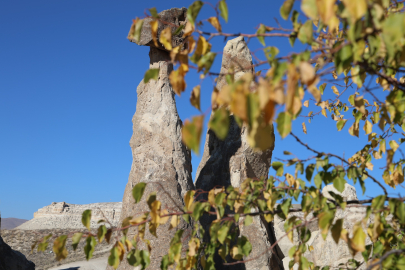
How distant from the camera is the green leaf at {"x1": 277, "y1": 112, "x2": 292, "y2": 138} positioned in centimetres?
107

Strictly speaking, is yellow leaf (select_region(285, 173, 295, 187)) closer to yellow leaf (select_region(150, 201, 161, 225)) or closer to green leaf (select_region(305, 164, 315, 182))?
green leaf (select_region(305, 164, 315, 182))

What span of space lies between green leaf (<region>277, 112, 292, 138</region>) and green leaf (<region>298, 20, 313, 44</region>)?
0.38 m

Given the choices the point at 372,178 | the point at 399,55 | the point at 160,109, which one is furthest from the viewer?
the point at 160,109

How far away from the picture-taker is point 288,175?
2059mm

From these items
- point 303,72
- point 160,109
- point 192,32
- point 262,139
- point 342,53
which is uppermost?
point 160,109

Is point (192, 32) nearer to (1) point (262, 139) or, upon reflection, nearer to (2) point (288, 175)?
(1) point (262, 139)

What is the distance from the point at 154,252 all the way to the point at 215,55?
3.48 meters

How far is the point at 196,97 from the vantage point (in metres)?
1.31

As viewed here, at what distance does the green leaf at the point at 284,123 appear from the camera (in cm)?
107

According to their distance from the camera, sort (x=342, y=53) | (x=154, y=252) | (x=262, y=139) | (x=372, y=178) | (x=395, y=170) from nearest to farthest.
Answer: (x=262, y=139)
(x=342, y=53)
(x=372, y=178)
(x=395, y=170)
(x=154, y=252)

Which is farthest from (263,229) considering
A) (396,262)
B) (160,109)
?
(396,262)

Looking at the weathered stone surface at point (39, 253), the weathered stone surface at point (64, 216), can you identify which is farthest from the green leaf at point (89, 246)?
the weathered stone surface at point (64, 216)

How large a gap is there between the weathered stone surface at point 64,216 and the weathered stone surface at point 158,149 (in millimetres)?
14129

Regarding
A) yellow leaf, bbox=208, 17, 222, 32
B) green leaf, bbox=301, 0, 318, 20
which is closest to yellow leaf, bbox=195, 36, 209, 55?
yellow leaf, bbox=208, 17, 222, 32
